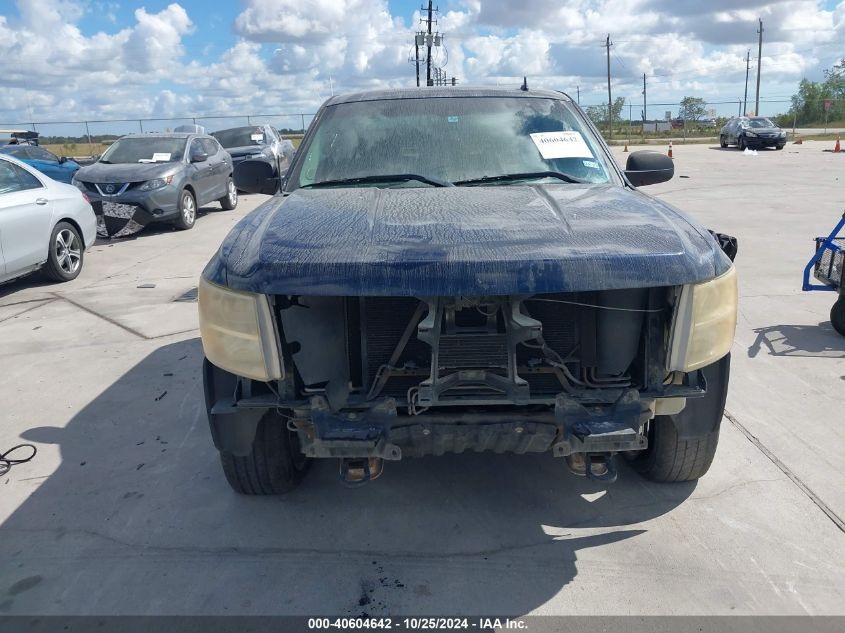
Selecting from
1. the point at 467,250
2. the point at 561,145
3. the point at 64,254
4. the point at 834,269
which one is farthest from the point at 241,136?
the point at 467,250

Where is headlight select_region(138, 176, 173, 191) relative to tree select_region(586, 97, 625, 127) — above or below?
below

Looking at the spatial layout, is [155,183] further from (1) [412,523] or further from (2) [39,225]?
(1) [412,523]

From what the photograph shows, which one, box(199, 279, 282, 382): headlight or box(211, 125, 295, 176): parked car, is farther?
box(211, 125, 295, 176): parked car

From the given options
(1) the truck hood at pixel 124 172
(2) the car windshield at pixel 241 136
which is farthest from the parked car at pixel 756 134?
(1) the truck hood at pixel 124 172

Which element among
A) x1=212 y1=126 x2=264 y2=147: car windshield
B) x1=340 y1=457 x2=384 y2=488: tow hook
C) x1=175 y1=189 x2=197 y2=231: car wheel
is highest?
x1=212 y1=126 x2=264 y2=147: car windshield

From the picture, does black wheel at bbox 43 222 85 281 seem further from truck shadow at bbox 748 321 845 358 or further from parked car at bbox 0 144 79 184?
truck shadow at bbox 748 321 845 358

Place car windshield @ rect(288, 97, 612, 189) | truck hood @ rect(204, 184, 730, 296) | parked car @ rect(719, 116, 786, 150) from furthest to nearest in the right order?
1. parked car @ rect(719, 116, 786, 150)
2. car windshield @ rect(288, 97, 612, 189)
3. truck hood @ rect(204, 184, 730, 296)

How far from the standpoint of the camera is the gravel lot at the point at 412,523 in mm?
2633

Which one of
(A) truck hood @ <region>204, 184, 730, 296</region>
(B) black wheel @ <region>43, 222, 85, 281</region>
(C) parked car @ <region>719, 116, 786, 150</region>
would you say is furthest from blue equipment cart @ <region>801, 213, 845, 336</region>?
(C) parked car @ <region>719, 116, 786, 150</region>

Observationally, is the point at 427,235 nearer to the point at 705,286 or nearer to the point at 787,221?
the point at 705,286

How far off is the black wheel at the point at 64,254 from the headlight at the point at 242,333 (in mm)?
6177

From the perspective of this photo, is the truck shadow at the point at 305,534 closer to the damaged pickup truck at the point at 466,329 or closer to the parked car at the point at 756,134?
the damaged pickup truck at the point at 466,329

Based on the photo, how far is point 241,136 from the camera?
1711cm

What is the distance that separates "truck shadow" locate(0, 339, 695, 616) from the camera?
8.68ft
